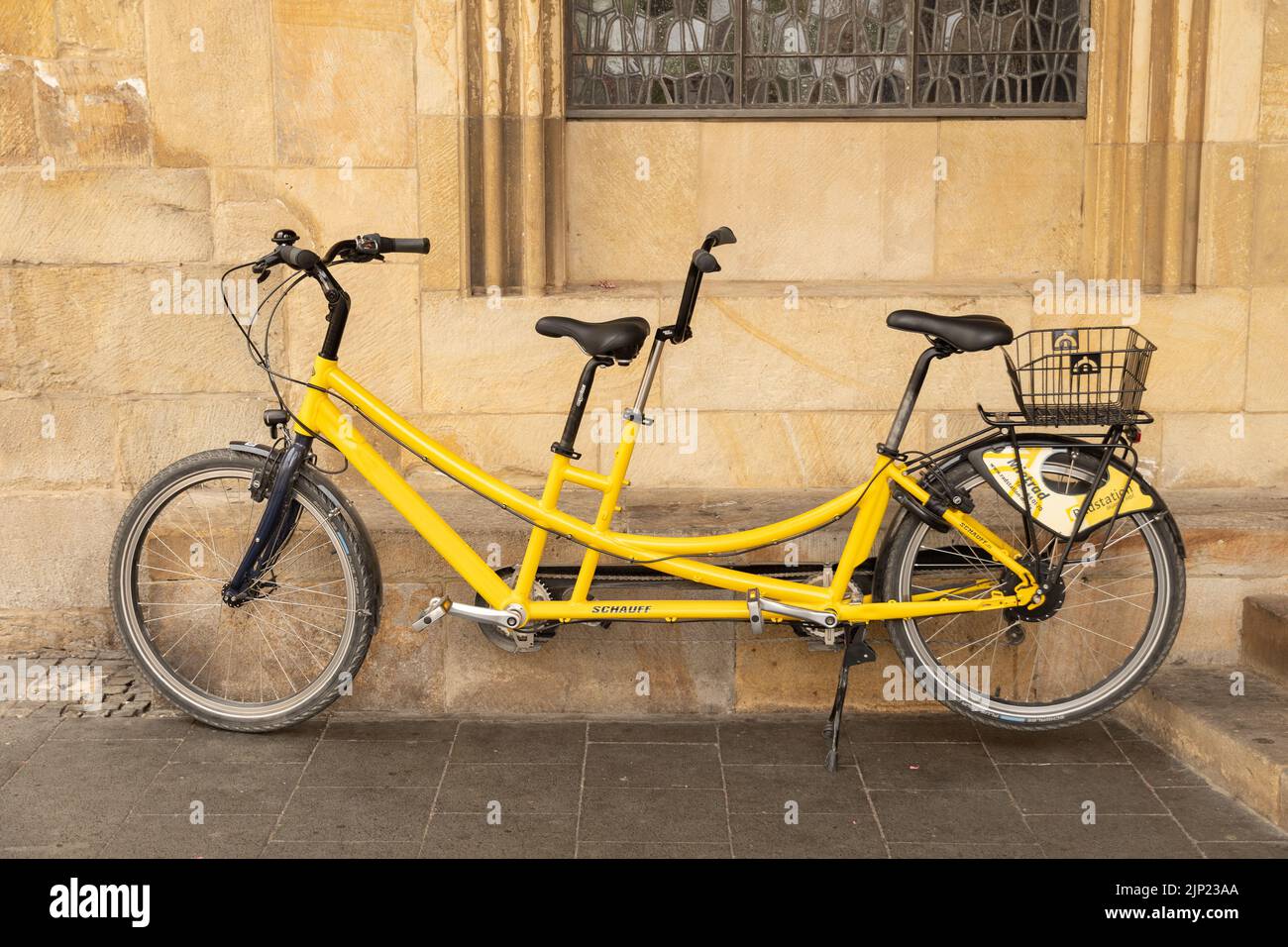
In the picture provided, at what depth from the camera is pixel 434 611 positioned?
15.9 feet

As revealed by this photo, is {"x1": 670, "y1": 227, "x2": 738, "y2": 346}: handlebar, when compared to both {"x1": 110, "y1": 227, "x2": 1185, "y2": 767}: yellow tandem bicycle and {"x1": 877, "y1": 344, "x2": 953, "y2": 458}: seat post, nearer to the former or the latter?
{"x1": 110, "y1": 227, "x2": 1185, "y2": 767}: yellow tandem bicycle

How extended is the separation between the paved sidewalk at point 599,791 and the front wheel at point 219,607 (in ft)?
0.67

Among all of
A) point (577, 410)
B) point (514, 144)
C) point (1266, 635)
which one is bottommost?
point (1266, 635)

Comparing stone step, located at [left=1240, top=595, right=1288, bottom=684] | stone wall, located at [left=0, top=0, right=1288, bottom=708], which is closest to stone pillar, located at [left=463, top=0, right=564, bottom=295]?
stone wall, located at [left=0, top=0, right=1288, bottom=708]

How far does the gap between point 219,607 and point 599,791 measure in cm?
154

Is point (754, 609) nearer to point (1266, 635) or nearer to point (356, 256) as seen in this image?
point (356, 256)

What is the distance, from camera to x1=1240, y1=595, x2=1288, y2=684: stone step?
17.1ft

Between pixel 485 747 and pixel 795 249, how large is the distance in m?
2.26

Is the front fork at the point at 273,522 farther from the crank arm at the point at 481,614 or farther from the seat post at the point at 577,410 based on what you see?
the seat post at the point at 577,410

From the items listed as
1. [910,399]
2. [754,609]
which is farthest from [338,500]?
[910,399]

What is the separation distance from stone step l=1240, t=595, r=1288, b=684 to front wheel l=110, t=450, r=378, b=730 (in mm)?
3067

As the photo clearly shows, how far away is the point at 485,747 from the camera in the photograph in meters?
5.05

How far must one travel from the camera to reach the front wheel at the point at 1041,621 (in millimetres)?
4868

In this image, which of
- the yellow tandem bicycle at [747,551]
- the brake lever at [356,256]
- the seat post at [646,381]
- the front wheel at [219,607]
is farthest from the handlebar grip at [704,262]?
the front wheel at [219,607]
